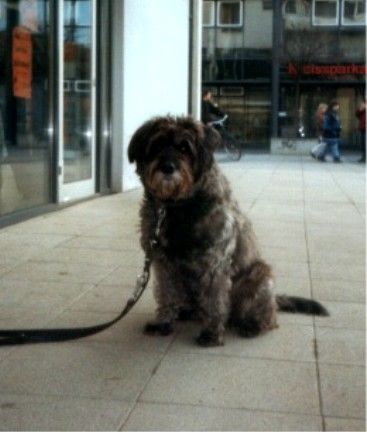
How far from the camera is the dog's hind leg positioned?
16.7ft

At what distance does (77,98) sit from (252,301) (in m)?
7.74

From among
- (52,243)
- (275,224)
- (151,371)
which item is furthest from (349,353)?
(275,224)

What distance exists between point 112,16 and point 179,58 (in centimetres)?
441

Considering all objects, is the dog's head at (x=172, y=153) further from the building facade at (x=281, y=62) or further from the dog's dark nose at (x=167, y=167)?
the building facade at (x=281, y=62)

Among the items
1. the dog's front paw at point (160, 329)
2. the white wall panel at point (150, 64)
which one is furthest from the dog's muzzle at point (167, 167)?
the white wall panel at point (150, 64)

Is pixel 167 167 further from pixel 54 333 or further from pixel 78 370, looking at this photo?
pixel 54 333

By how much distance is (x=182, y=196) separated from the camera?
15.2 ft

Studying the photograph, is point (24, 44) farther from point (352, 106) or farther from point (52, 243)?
point (352, 106)

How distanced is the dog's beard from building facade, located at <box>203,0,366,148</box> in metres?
35.6

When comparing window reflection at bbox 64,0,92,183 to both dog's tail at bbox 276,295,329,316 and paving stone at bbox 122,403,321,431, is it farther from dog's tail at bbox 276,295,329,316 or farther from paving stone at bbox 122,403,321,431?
paving stone at bbox 122,403,321,431

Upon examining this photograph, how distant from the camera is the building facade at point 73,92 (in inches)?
397

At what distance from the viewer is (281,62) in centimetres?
4016

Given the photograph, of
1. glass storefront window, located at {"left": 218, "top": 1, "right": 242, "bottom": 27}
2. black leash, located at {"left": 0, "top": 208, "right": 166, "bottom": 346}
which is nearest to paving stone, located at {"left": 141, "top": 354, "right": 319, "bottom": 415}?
black leash, located at {"left": 0, "top": 208, "right": 166, "bottom": 346}

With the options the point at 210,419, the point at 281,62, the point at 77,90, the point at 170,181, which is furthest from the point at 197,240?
the point at 281,62
